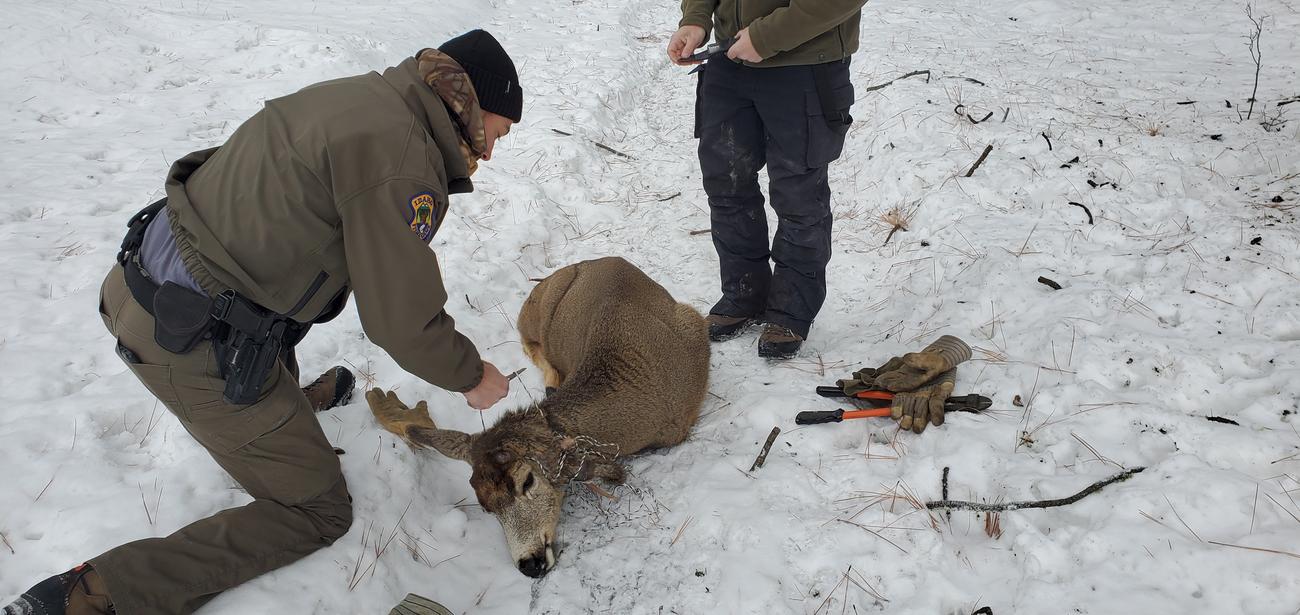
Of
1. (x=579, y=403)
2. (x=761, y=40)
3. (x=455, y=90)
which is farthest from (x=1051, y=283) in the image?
(x=455, y=90)

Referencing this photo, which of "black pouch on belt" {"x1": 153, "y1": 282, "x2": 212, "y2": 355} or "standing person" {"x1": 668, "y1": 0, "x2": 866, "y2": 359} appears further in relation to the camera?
"standing person" {"x1": 668, "y1": 0, "x2": 866, "y2": 359}

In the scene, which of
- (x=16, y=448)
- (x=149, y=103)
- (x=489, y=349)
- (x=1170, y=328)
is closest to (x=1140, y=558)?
(x=1170, y=328)

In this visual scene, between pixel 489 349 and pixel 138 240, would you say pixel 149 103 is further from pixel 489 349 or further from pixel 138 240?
pixel 138 240

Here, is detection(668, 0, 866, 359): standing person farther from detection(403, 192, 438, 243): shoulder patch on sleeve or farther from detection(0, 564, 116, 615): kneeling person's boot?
detection(0, 564, 116, 615): kneeling person's boot

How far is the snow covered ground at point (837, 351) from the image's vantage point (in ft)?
10.6

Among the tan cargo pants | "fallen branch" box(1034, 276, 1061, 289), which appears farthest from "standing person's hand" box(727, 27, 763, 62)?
the tan cargo pants

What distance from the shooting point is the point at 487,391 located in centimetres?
351

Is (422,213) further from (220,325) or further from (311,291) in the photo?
(220,325)

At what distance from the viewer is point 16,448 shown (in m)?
3.72

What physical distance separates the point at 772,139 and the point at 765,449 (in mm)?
2127

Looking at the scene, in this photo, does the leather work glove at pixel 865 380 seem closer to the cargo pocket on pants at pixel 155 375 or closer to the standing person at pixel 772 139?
the standing person at pixel 772 139

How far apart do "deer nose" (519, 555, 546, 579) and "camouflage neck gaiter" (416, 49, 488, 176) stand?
2003 mm

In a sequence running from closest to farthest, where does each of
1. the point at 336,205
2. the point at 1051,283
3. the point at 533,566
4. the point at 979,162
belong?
the point at 336,205 → the point at 533,566 → the point at 1051,283 → the point at 979,162

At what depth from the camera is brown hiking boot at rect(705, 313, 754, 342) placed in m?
5.68
